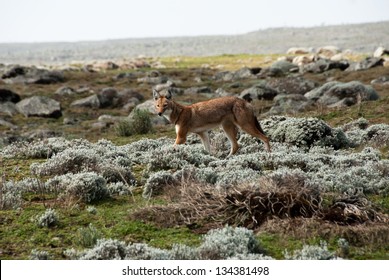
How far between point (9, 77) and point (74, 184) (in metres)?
53.9

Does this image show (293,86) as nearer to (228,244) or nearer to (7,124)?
(7,124)

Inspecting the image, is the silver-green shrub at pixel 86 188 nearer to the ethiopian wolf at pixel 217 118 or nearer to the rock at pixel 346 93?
the ethiopian wolf at pixel 217 118

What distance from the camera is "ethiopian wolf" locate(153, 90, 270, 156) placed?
1448 centimetres

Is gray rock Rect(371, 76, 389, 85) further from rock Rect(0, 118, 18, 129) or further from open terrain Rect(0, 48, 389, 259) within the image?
open terrain Rect(0, 48, 389, 259)

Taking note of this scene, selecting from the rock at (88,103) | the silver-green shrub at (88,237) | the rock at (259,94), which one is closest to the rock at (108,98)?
the rock at (88,103)

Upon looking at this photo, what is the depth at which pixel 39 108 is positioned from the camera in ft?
122

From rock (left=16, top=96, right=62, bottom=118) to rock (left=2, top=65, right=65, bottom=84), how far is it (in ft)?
61.8

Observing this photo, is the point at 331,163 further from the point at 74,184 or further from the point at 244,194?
the point at 74,184

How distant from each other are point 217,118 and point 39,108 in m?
25.0

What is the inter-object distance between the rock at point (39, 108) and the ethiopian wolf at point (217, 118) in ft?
76.0

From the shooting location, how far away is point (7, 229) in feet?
29.3

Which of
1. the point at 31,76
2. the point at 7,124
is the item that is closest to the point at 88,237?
the point at 7,124

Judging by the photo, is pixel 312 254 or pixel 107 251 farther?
pixel 107 251

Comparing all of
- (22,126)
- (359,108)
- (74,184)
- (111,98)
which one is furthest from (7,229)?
(111,98)
